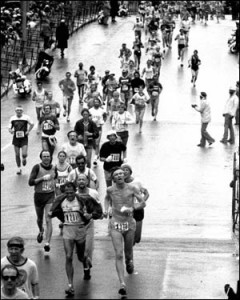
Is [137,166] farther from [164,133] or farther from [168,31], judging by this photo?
[168,31]

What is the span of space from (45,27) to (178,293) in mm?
31216

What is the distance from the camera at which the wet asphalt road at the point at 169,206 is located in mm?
14883

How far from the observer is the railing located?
3950 centimetres

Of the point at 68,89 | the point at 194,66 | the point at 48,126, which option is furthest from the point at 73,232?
the point at 194,66

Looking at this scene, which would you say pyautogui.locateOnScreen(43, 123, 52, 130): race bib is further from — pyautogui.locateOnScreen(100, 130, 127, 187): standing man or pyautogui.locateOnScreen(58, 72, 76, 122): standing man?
pyautogui.locateOnScreen(58, 72, 76, 122): standing man

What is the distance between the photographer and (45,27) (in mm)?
44625

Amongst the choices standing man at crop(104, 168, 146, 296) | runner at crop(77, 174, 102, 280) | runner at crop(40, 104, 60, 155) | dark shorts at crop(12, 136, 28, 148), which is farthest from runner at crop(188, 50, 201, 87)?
standing man at crop(104, 168, 146, 296)

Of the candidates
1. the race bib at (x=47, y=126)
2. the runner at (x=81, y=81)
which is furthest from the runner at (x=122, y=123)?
the runner at (x=81, y=81)

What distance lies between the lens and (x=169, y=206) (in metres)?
20.1

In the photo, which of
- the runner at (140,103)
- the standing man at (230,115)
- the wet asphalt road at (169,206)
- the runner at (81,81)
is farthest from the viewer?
the runner at (81,81)

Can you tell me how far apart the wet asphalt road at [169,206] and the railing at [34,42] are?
1120 millimetres

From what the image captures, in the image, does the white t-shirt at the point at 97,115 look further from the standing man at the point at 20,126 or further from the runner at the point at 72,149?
the runner at the point at 72,149

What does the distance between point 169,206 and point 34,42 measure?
25573mm

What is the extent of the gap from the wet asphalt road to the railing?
112 cm
